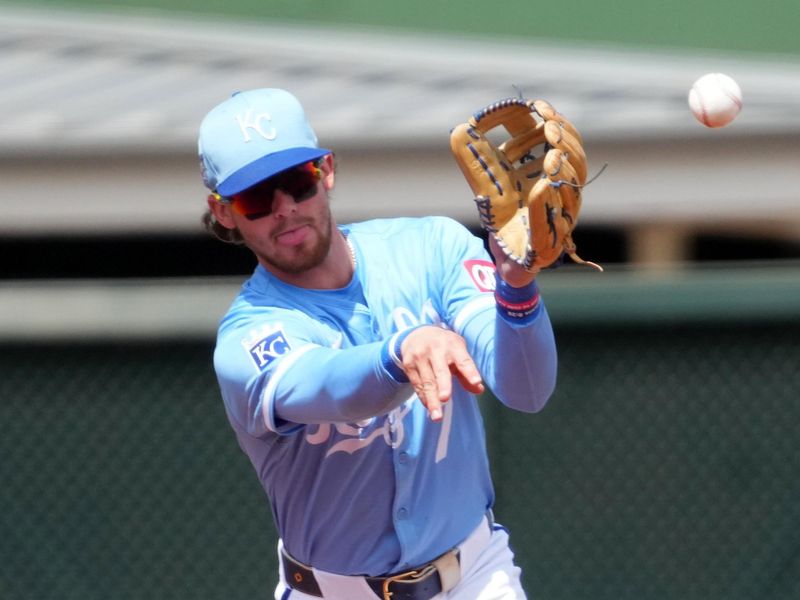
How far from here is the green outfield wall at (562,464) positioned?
4.66 m

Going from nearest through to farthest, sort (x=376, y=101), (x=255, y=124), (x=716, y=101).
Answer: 1. (x=255, y=124)
2. (x=716, y=101)
3. (x=376, y=101)

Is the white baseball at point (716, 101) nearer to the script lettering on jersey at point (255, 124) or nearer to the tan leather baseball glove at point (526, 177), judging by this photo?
the tan leather baseball glove at point (526, 177)

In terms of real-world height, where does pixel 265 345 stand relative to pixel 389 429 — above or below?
above

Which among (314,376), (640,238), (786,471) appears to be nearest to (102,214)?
(640,238)

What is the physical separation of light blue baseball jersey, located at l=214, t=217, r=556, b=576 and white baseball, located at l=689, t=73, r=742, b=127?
68cm

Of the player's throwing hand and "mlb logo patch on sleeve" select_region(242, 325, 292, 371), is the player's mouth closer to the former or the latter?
"mlb logo patch on sleeve" select_region(242, 325, 292, 371)

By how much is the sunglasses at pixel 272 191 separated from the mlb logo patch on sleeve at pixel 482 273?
40 cm

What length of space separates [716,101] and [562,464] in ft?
5.10

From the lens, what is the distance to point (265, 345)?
2977mm

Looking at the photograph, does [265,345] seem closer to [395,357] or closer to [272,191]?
[272,191]

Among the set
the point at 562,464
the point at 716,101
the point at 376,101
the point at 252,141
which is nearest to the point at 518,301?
the point at 252,141

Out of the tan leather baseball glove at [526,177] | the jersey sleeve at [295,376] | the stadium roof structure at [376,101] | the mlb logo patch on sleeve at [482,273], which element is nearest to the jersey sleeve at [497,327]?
the mlb logo patch on sleeve at [482,273]

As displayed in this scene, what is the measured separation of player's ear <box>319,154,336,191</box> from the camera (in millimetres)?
3155

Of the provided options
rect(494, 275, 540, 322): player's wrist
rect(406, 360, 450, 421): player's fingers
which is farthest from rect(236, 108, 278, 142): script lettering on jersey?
rect(406, 360, 450, 421): player's fingers
